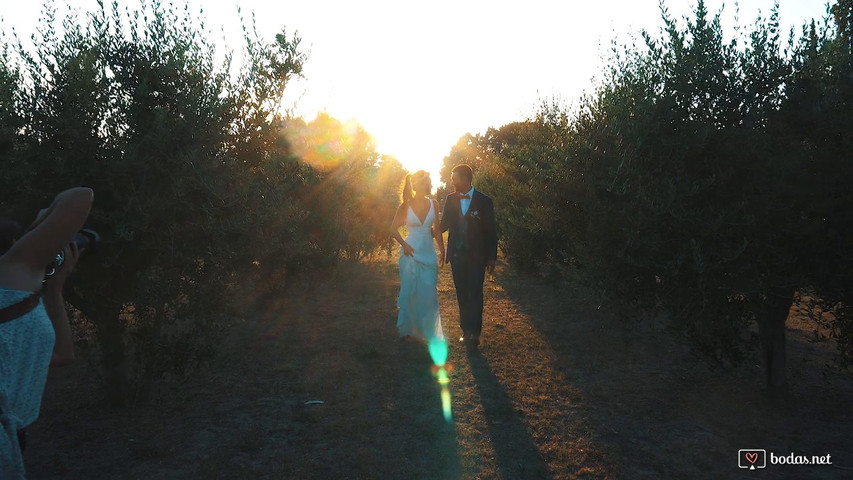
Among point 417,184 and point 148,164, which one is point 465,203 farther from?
point 148,164

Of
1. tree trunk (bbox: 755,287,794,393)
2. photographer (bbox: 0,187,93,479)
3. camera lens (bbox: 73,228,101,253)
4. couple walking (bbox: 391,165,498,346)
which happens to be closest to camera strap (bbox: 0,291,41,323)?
photographer (bbox: 0,187,93,479)

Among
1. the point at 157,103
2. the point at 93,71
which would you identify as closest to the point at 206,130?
the point at 157,103

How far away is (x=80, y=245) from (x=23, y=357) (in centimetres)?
57

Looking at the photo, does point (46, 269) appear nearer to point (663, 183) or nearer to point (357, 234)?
point (663, 183)

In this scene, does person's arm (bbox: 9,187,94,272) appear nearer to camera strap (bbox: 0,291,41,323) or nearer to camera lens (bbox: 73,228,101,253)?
camera strap (bbox: 0,291,41,323)

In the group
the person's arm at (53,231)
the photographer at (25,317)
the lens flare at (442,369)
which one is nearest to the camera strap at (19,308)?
the photographer at (25,317)

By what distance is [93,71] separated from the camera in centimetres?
488

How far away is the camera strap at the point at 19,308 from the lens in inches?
88.3

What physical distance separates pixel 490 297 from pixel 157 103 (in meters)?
10.1

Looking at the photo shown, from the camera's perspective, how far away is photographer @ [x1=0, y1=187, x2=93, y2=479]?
2.27m

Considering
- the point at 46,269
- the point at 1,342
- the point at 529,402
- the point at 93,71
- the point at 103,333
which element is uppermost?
the point at 93,71

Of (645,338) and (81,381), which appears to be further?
(645,338)

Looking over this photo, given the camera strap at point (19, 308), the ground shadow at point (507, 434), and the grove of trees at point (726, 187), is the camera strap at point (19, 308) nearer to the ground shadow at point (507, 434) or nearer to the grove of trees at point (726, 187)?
the ground shadow at point (507, 434)

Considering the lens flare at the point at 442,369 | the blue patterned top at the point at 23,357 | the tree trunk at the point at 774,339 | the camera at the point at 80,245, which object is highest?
the camera at the point at 80,245
